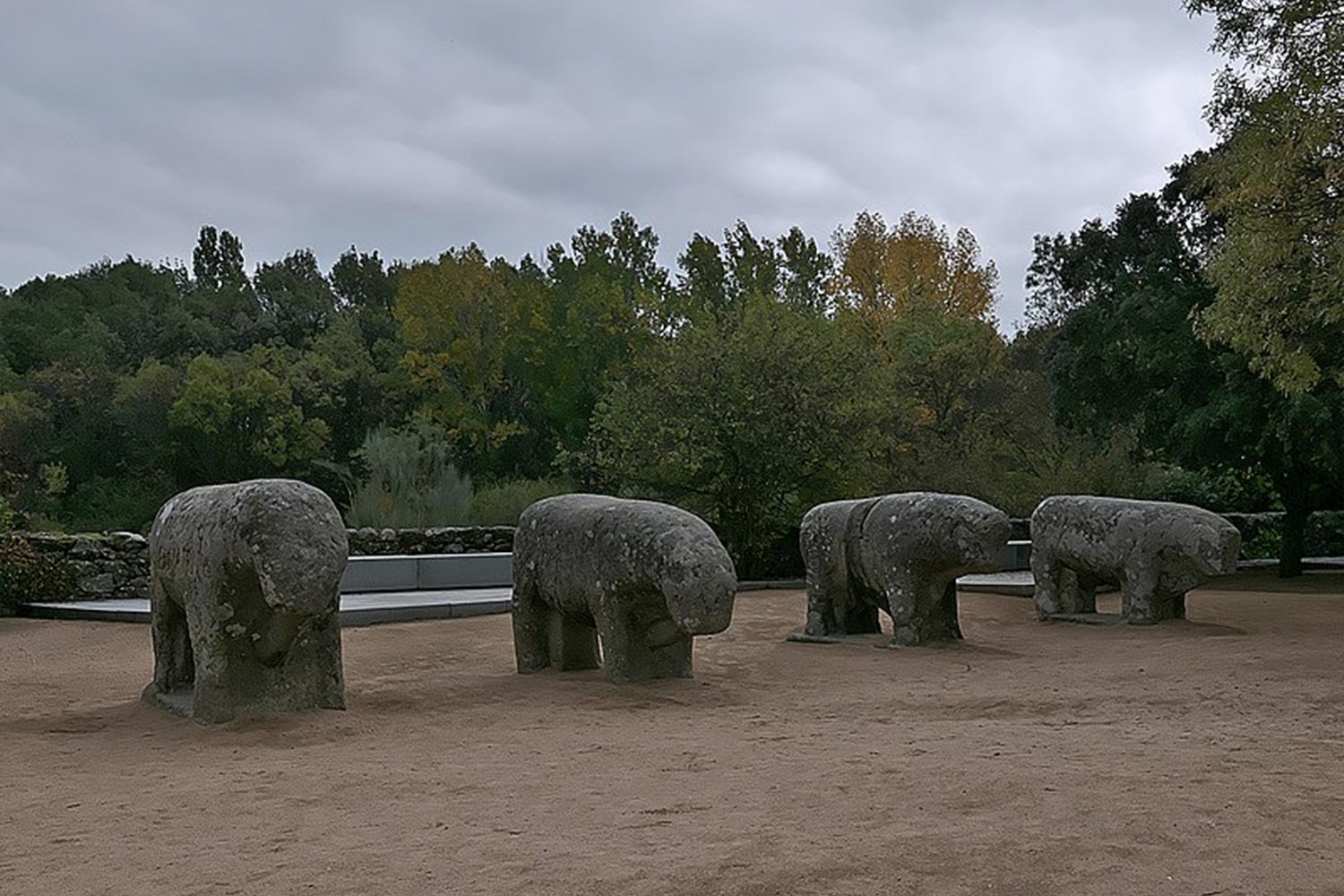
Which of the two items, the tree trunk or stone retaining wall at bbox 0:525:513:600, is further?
the tree trunk

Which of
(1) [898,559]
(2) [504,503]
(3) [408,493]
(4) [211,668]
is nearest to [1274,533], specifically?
(2) [504,503]

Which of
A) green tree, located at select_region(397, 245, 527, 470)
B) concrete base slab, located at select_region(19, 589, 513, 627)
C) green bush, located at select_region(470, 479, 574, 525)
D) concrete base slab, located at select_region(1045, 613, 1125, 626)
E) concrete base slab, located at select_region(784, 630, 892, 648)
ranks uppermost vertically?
green tree, located at select_region(397, 245, 527, 470)

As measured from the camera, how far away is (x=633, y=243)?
127 feet

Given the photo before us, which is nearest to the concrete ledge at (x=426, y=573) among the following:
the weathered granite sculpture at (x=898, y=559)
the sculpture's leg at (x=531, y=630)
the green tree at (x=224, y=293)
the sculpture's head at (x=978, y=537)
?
the weathered granite sculpture at (x=898, y=559)

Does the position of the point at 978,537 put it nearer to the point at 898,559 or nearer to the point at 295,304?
the point at 898,559

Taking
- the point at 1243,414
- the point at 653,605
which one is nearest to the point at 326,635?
the point at 653,605

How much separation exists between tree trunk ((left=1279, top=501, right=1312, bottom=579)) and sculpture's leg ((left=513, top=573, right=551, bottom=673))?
592 inches

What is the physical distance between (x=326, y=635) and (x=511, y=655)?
360cm

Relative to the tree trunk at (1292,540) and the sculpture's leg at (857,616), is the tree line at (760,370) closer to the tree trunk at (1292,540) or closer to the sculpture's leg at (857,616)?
the tree trunk at (1292,540)

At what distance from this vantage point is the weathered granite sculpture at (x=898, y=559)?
1188 cm

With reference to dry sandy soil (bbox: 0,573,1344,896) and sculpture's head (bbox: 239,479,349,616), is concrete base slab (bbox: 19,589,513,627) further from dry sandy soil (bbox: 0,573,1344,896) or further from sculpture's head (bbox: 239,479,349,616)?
sculpture's head (bbox: 239,479,349,616)

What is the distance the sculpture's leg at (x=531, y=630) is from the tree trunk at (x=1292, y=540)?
1503 centimetres

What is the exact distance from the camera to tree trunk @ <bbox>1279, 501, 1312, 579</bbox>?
21.2 m

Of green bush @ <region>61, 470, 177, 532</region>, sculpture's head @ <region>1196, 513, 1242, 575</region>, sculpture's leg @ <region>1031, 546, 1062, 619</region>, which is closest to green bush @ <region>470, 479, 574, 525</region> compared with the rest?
green bush @ <region>61, 470, 177, 532</region>
